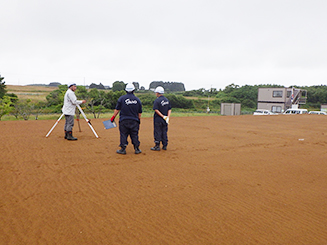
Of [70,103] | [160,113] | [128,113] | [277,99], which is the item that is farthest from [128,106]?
[277,99]

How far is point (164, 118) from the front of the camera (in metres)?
7.07

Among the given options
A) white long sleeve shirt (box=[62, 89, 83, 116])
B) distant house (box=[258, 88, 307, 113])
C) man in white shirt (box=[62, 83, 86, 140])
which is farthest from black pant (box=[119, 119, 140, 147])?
distant house (box=[258, 88, 307, 113])

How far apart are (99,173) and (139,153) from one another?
1.94 meters

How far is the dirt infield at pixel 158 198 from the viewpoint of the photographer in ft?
9.86

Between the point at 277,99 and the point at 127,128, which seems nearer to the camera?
the point at 127,128

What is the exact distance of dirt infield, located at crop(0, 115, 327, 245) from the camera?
9.86ft

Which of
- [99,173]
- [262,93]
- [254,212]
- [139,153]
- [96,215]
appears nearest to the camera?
[96,215]

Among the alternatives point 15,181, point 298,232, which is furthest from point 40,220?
point 298,232

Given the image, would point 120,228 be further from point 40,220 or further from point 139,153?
point 139,153

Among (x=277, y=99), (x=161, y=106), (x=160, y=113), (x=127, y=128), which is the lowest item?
(x=127, y=128)

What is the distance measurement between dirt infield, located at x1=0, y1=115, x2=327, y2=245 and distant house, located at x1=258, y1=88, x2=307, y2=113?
124 ft

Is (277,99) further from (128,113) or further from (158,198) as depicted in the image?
(158,198)

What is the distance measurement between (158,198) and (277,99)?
4296 cm

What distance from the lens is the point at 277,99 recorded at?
138 feet
